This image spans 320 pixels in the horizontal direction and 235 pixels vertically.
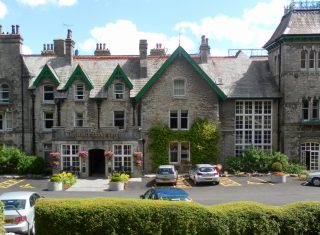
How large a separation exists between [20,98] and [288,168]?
26058mm

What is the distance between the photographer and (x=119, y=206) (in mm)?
14828

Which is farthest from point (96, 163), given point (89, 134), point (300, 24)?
point (300, 24)

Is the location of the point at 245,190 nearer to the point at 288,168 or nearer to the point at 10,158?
the point at 288,168

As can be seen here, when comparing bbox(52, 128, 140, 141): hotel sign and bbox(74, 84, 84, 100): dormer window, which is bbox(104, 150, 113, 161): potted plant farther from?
bbox(74, 84, 84, 100): dormer window

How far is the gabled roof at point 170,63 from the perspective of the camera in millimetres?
38125

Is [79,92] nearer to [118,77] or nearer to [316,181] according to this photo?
[118,77]

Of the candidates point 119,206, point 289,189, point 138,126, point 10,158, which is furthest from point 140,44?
point 119,206

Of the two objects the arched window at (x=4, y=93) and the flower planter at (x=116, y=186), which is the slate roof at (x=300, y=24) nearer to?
the flower planter at (x=116, y=186)

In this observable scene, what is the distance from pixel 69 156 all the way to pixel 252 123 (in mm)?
17401

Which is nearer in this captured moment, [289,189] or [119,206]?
[119,206]

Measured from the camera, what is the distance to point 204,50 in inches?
1661

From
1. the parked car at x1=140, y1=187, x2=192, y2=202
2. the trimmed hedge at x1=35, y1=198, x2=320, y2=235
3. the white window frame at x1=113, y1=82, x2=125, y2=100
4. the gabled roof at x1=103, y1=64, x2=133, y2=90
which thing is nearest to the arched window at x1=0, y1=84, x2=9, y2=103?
the gabled roof at x1=103, y1=64, x2=133, y2=90

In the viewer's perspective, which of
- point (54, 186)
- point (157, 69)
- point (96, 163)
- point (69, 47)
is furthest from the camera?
point (69, 47)

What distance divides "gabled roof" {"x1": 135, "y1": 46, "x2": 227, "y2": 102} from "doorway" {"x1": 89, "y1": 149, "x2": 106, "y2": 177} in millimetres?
6623
